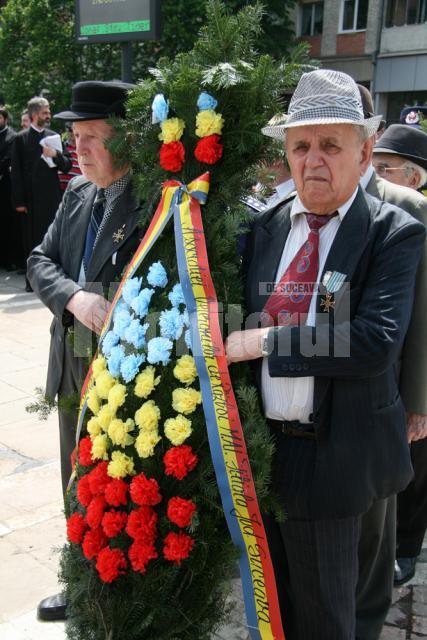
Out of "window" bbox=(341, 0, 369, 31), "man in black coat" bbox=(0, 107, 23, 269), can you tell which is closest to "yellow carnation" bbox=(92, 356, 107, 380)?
"man in black coat" bbox=(0, 107, 23, 269)

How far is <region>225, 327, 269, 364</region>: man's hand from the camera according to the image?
1.98 m

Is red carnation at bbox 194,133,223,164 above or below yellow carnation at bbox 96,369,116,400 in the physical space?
above

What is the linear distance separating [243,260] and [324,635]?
124cm

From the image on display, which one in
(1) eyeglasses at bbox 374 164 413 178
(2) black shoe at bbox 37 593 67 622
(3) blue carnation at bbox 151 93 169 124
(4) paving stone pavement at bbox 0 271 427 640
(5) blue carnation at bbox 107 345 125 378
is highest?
(3) blue carnation at bbox 151 93 169 124

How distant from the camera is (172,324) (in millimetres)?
2072

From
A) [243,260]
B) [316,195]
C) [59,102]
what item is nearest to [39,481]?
[243,260]

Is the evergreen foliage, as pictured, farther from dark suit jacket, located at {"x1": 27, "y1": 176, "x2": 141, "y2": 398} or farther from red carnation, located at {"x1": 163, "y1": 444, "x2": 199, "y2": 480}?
dark suit jacket, located at {"x1": 27, "y1": 176, "x2": 141, "y2": 398}

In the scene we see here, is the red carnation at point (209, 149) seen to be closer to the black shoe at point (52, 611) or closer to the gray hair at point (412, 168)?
the gray hair at point (412, 168)

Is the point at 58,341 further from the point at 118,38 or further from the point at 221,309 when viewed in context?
the point at 118,38

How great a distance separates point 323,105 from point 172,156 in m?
0.49

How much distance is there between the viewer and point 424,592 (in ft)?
9.84

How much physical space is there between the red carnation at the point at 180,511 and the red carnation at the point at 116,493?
0.15m

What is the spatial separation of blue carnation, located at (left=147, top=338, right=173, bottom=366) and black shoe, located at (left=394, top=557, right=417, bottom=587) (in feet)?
5.51

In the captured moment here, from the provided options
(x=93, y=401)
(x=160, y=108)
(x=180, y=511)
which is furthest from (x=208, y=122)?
(x=180, y=511)
